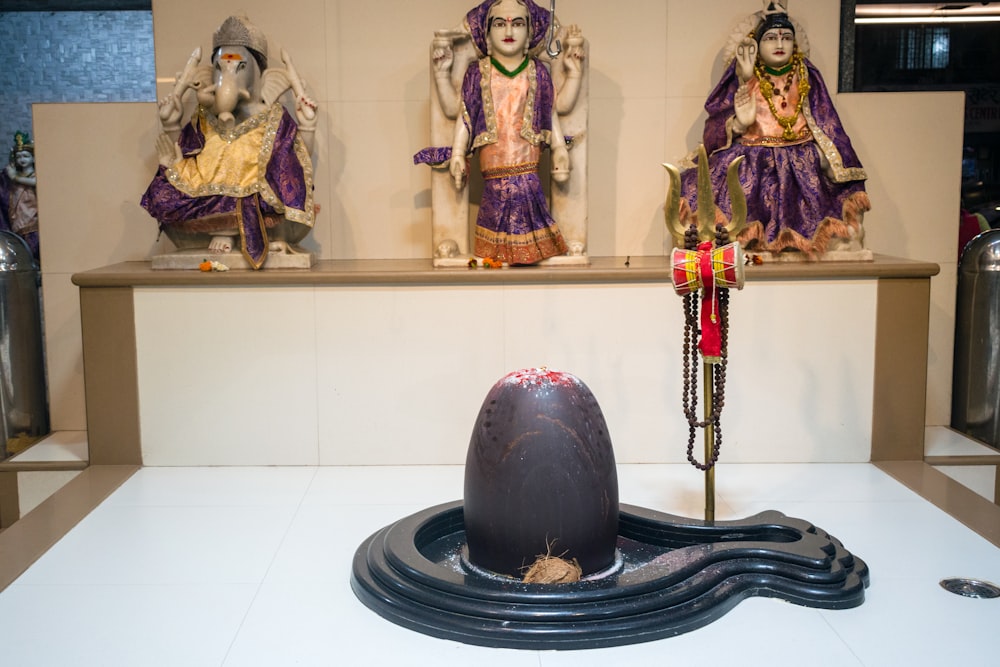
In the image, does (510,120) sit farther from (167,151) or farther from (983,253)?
(983,253)

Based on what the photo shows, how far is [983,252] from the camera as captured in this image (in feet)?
15.3

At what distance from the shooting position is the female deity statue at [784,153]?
4.42 m

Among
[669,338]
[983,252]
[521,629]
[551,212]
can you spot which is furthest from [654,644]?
[983,252]

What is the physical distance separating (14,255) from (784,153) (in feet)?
10.6

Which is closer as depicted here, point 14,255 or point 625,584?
point 625,584

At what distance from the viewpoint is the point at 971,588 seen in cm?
286

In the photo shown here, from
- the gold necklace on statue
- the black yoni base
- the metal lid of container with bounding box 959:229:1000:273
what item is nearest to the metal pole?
the black yoni base

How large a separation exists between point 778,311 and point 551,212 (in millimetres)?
1045

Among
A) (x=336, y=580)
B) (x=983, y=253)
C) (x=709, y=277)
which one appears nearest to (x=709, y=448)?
(x=709, y=277)

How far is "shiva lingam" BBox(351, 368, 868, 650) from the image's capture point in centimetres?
258

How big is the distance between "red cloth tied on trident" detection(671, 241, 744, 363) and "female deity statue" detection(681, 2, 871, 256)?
1.45 m

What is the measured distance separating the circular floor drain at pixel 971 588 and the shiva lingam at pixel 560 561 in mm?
223

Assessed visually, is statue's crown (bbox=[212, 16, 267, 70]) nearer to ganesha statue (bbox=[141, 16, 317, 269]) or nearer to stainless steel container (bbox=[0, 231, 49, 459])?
ganesha statue (bbox=[141, 16, 317, 269])

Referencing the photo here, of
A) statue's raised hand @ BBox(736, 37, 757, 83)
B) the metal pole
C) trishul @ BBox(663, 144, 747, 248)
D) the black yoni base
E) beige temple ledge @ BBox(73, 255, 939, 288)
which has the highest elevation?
statue's raised hand @ BBox(736, 37, 757, 83)
